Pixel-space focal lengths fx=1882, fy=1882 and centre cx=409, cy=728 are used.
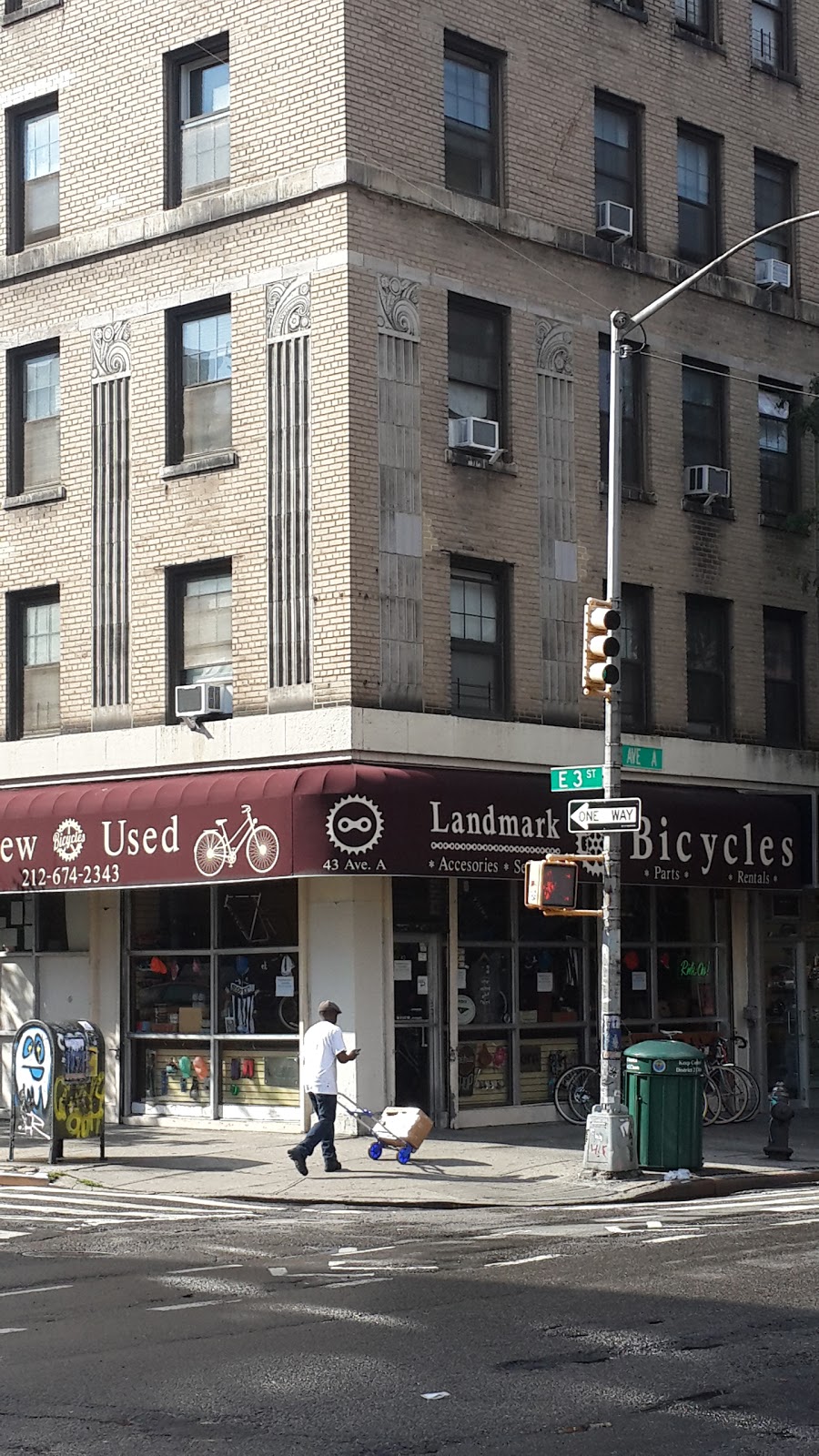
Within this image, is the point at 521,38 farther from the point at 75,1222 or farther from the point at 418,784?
the point at 75,1222

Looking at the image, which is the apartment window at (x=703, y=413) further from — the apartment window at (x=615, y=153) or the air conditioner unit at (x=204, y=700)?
the air conditioner unit at (x=204, y=700)

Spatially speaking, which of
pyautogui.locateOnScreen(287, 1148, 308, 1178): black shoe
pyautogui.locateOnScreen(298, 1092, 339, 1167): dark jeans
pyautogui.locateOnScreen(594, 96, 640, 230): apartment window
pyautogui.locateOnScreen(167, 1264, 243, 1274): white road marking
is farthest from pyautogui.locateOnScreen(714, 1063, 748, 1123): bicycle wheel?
pyautogui.locateOnScreen(167, 1264, 243, 1274): white road marking

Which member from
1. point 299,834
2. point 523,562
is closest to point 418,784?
point 299,834

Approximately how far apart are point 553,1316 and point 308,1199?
6697 mm

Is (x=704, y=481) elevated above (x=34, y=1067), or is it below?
above

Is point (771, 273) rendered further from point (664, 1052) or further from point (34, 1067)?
point (34, 1067)

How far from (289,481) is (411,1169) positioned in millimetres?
7924

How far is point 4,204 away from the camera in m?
25.0

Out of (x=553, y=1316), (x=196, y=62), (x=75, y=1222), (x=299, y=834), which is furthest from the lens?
(x=196, y=62)

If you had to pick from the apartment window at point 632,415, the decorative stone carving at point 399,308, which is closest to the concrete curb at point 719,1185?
the apartment window at point 632,415

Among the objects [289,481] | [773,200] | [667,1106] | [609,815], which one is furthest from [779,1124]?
[773,200]

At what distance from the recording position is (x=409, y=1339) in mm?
9852

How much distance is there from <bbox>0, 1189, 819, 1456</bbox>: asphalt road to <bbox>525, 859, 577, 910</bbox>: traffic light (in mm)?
3577

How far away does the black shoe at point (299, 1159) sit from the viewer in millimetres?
18109
